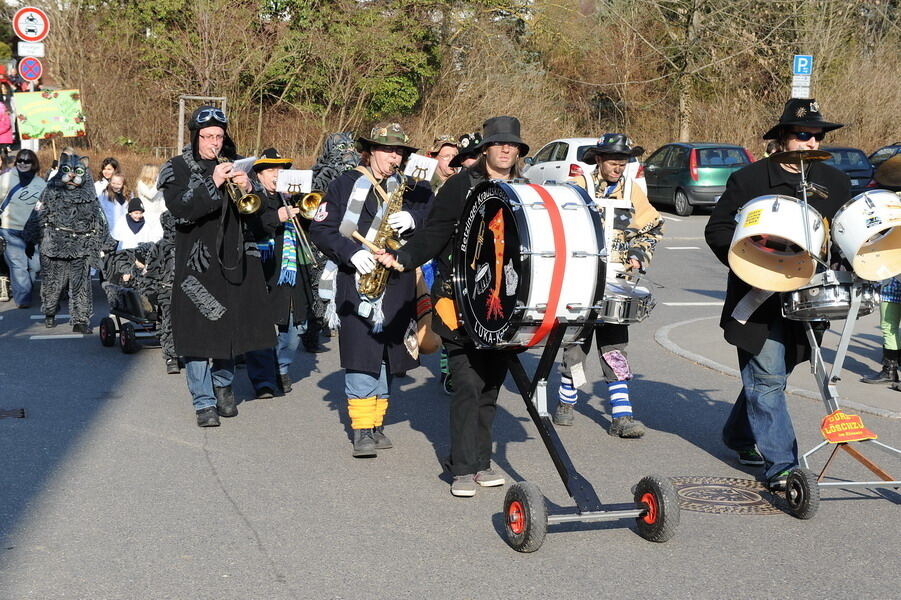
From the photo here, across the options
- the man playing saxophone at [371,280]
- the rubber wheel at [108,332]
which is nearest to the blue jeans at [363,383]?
the man playing saxophone at [371,280]

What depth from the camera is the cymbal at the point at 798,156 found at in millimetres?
5720

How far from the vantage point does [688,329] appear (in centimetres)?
1161

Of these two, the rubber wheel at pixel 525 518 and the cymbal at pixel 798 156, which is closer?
the rubber wheel at pixel 525 518

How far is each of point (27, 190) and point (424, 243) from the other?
9271mm

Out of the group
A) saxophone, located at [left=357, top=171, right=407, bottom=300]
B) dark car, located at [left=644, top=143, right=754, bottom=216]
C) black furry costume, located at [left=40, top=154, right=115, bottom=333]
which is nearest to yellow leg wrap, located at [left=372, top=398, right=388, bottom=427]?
saxophone, located at [left=357, top=171, right=407, bottom=300]

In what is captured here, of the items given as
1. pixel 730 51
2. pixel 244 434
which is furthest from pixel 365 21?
pixel 244 434

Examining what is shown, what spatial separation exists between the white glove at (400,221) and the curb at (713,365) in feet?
12.2

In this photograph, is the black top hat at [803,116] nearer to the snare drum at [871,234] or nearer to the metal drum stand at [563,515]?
the snare drum at [871,234]

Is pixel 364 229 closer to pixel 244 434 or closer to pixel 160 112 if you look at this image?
pixel 244 434

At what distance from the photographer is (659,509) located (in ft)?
17.3

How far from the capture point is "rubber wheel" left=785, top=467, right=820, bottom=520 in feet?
18.6

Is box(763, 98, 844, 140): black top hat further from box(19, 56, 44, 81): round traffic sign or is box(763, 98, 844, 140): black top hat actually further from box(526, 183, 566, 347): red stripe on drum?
box(19, 56, 44, 81): round traffic sign

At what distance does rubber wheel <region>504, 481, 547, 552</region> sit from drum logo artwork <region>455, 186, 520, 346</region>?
2.26 feet

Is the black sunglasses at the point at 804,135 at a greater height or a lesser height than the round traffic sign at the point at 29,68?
lesser
